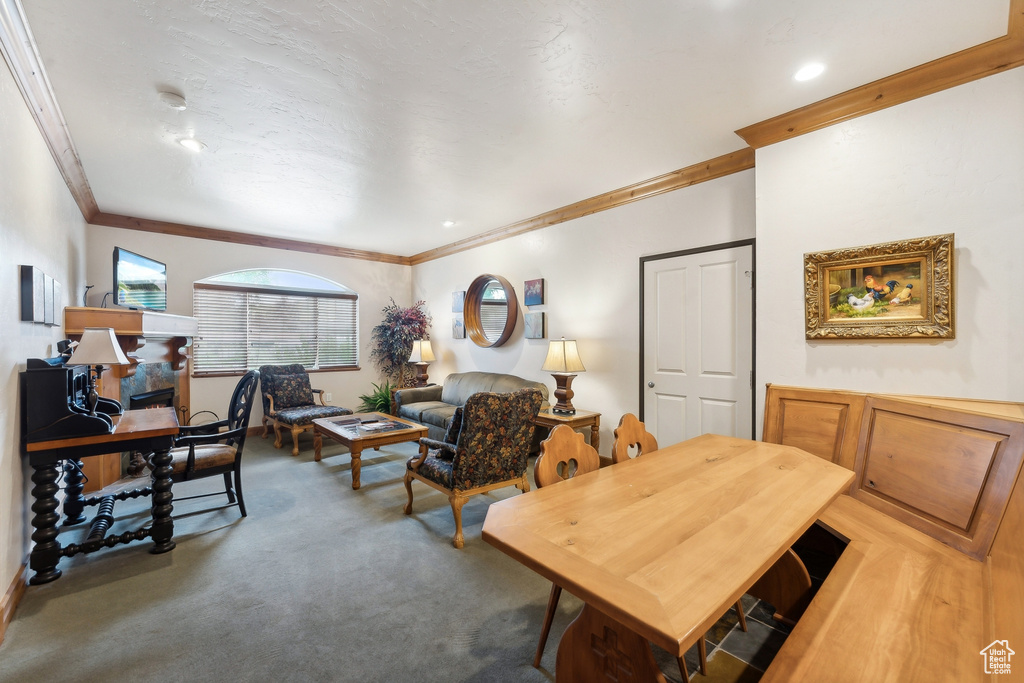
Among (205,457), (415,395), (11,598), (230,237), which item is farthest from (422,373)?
(11,598)

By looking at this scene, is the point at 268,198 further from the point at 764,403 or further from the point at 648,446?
the point at 764,403

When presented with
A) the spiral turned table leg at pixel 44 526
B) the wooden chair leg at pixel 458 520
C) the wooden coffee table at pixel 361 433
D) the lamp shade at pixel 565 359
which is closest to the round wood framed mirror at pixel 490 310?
the lamp shade at pixel 565 359

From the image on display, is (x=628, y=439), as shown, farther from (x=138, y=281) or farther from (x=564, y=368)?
(x=138, y=281)

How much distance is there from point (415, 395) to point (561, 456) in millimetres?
4230

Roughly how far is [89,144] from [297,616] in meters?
3.45

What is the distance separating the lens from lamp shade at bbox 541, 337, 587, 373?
13.1 ft

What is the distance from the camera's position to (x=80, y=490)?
9.37 feet

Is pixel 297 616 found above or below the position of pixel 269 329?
below

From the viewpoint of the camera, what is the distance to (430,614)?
197 centimetres

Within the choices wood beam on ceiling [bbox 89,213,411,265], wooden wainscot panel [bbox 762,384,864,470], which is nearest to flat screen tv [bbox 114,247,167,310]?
wood beam on ceiling [bbox 89,213,411,265]

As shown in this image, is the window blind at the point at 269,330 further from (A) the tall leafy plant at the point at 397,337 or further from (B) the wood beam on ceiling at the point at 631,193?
(B) the wood beam on ceiling at the point at 631,193

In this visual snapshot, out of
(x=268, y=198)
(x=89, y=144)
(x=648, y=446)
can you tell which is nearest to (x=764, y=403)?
(x=648, y=446)

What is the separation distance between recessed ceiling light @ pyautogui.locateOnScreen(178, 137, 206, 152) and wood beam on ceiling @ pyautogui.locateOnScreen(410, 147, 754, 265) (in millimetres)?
3036

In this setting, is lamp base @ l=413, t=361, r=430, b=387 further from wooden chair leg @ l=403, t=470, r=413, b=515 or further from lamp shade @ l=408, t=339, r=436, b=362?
wooden chair leg @ l=403, t=470, r=413, b=515
